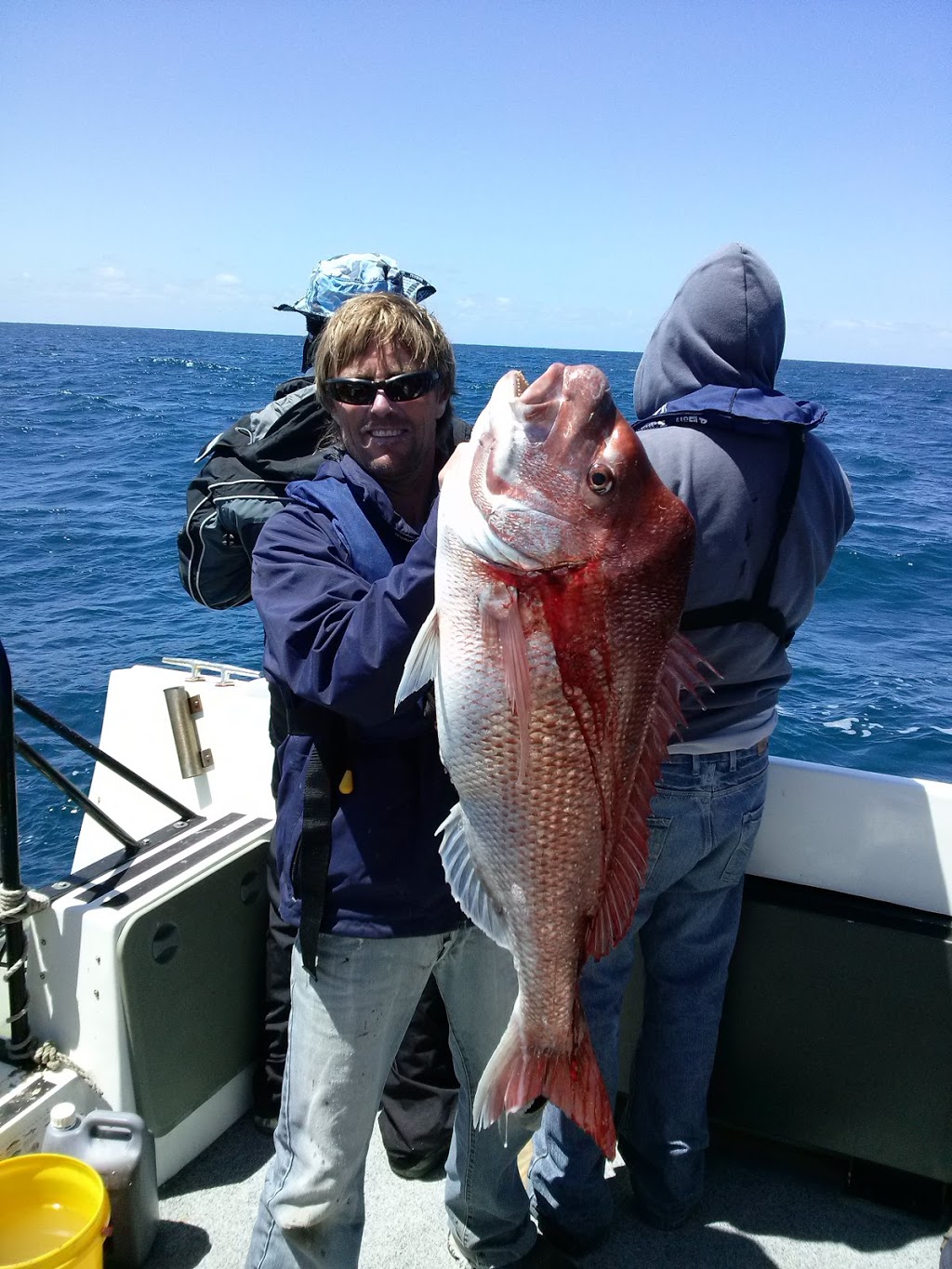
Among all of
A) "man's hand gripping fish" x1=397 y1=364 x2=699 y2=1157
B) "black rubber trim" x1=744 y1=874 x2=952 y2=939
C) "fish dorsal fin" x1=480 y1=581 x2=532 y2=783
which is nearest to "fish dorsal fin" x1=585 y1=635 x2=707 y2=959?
"man's hand gripping fish" x1=397 y1=364 x2=699 y2=1157

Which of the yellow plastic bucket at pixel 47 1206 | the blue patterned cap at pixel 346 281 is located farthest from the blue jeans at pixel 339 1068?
the blue patterned cap at pixel 346 281

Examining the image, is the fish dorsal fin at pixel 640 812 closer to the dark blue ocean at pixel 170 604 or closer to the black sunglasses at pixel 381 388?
the black sunglasses at pixel 381 388

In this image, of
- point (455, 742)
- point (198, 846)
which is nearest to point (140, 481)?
point (198, 846)

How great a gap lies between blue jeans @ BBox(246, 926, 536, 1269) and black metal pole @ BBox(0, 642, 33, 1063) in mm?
922

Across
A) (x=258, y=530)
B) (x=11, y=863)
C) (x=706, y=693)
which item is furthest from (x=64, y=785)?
(x=706, y=693)

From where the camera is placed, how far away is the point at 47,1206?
7.52ft

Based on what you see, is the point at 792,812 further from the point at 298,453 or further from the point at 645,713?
the point at 298,453

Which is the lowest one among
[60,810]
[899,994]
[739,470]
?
[60,810]

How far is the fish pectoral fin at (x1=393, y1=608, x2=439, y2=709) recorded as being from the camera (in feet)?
5.52

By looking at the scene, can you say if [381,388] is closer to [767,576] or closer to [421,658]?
[421,658]

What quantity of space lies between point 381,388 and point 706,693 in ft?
3.57

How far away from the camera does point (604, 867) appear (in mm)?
1840

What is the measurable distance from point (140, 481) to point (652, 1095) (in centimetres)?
2039

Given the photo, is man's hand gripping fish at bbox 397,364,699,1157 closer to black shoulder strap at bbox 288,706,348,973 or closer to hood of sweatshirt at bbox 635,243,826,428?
black shoulder strap at bbox 288,706,348,973
